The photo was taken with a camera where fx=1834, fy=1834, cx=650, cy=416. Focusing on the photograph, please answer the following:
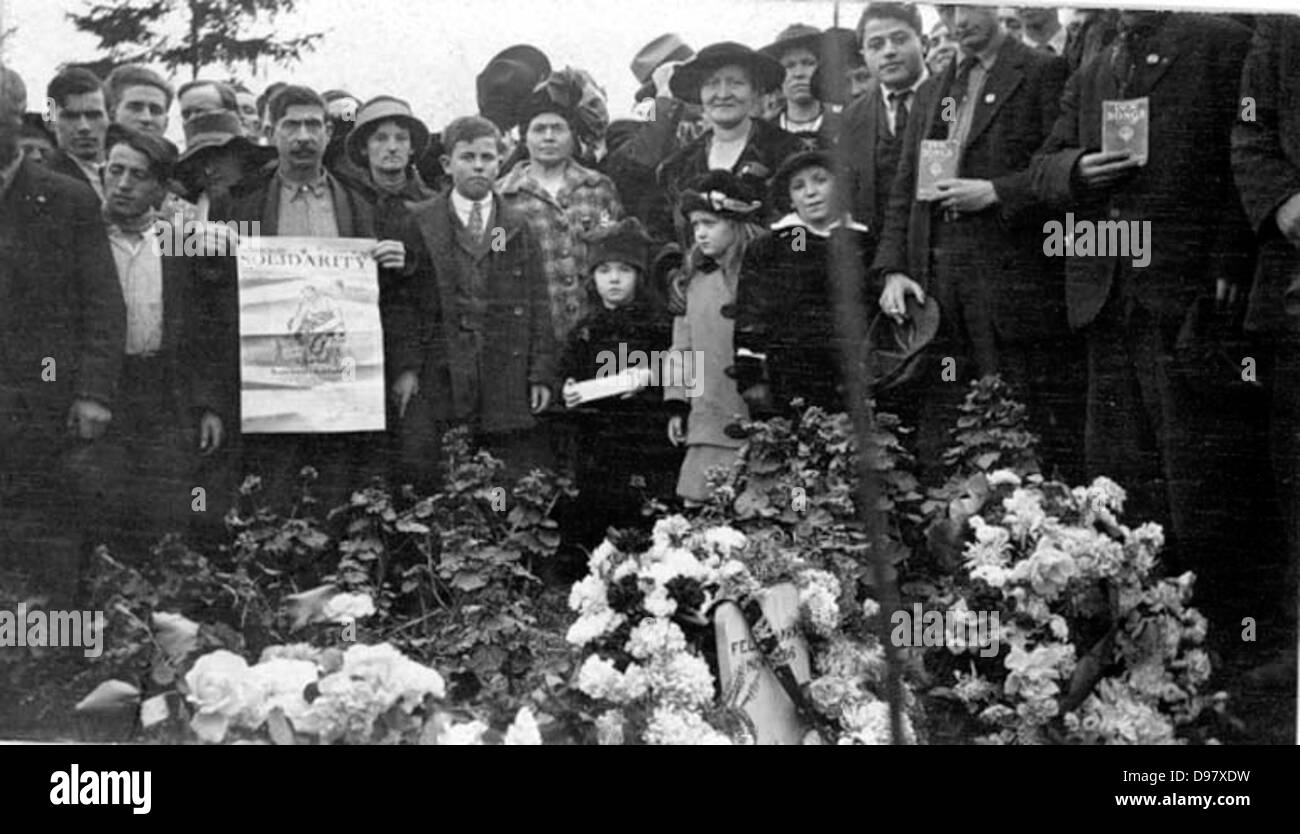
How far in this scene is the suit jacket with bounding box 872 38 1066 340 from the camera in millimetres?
4801

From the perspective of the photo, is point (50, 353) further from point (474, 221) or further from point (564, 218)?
point (564, 218)

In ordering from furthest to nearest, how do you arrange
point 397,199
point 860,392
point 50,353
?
point 860,392 → point 397,199 → point 50,353

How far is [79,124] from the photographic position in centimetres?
459

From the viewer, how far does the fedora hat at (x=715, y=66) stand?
186 inches

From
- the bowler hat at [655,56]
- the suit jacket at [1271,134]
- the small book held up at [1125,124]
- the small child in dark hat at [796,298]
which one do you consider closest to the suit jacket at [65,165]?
the bowler hat at [655,56]

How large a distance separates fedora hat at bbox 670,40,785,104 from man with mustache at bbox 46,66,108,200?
1446mm

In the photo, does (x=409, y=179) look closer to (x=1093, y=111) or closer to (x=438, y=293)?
(x=438, y=293)

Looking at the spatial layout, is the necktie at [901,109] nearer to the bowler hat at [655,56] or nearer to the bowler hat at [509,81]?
the bowler hat at [655,56]

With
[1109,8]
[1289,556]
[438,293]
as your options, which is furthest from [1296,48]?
[438,293]

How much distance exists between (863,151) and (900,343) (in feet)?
1.68

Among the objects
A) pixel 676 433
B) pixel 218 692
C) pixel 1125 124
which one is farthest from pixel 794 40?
pixel 218 692

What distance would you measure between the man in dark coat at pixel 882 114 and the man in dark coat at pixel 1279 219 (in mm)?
866

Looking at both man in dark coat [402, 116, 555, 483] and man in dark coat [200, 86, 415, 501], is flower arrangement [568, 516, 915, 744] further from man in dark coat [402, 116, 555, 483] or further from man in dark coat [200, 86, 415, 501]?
man in dark coat [200, 86, 415, 501]
